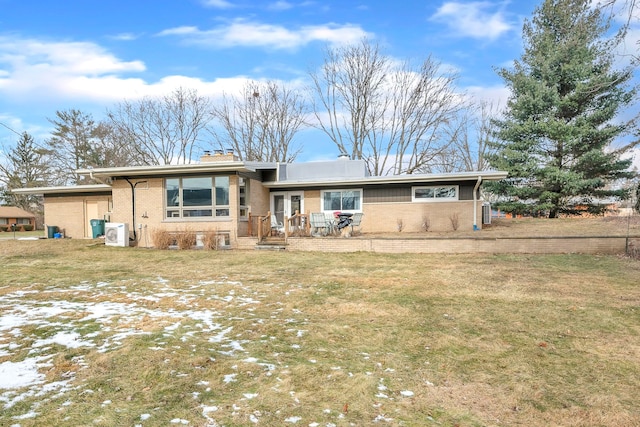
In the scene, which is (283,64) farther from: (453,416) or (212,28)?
(453,416)

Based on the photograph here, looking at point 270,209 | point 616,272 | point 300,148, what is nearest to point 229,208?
point 270,209

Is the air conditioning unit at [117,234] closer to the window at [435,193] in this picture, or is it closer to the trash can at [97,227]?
the trash can at [97,227]

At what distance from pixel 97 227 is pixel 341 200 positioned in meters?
12.0

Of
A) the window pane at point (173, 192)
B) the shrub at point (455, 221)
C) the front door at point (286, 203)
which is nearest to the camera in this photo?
the window pane at point (173, 192)

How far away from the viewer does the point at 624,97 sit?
66.6 feet

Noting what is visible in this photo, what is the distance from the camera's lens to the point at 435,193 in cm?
1669

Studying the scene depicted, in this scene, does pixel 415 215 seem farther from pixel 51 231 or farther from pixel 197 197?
pixel 51 231

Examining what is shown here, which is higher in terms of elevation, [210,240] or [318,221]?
[318,221]

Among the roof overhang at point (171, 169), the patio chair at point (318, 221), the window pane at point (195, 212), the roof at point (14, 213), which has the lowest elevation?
the patio chair at point (318, 221)

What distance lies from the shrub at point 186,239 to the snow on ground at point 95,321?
22.0ft

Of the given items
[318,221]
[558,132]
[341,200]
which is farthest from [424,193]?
[558,132]

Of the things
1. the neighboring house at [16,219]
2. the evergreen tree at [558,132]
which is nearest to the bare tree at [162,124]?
the neighboring house at [16,219]

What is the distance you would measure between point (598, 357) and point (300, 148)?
31.8m

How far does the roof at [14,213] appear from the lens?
121ft
